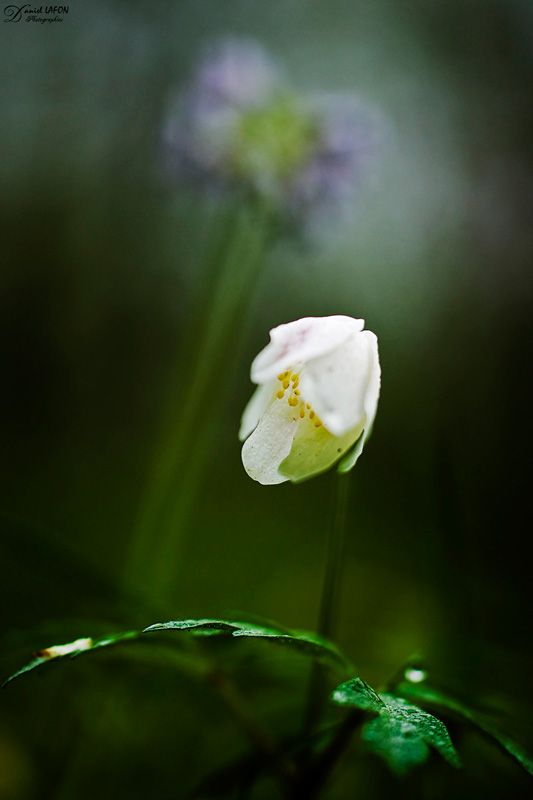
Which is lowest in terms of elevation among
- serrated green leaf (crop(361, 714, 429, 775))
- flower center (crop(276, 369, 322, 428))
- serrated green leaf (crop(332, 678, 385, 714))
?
serrated green leaf (crop(361, 714, 429, 775))

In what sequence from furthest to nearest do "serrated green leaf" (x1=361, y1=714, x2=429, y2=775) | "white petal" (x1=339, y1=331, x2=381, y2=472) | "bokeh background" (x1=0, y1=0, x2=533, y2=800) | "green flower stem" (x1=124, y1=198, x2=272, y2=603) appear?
"bokeh background" (x1=0, y1=0, x2=533, y2=800)
"green flower stem" (x1=124, y1=198, x2=272, y2=603)
"white petal" (x1=339, y1=331, x2=381, y2=472)
"serrated green leaf" (x1=361, y1=714, x2=429, y2=775)

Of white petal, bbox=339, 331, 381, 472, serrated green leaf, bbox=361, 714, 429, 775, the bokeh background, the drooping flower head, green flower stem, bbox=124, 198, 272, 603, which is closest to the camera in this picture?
serrated green leaf, bbox=361, 714, 429, 775

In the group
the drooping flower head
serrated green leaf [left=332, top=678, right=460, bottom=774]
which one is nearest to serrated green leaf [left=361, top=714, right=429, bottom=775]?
serrated green leaf [left=332, top=678, right=460, bottom=774]

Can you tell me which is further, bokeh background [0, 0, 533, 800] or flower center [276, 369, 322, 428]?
bokeh background [0, 0, 533, 800]

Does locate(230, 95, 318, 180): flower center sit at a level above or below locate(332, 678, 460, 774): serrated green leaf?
above

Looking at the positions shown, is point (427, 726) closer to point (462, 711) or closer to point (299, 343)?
point (462, 711)

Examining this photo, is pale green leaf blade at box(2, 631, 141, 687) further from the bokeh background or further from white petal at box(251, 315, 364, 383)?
the bokeh background

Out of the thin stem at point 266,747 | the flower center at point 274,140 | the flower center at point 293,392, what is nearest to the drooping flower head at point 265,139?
the flower center at point 274,140
